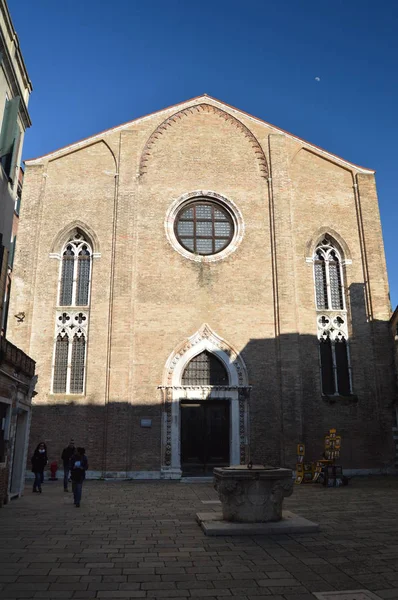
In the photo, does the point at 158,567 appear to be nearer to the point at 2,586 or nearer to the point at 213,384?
the point at 2,586

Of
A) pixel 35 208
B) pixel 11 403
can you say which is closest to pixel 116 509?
pixel 11 403

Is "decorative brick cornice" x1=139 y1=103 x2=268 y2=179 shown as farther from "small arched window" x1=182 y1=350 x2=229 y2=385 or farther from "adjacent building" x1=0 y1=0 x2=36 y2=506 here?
"adjacent building" x1=0 y1=0 x2=36 y2=506

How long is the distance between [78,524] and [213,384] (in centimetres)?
1005

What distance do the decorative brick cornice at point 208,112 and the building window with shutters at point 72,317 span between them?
417 cm

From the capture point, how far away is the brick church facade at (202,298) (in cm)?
1823

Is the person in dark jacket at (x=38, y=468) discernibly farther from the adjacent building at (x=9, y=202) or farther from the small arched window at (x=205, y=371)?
the small arched window at (x=205, y=371)

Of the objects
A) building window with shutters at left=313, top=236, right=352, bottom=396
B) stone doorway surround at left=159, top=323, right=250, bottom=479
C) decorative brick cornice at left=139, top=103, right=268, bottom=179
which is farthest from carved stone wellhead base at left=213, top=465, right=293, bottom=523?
decorative brick cornice at left=139, top=103, right=268, bottom=179

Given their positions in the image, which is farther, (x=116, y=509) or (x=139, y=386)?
(x=139, y=386)

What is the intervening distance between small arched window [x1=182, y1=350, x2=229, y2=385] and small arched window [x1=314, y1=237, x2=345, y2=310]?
462 centimetres

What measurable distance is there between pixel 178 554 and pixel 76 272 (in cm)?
1425

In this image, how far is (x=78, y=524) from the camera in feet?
30.8

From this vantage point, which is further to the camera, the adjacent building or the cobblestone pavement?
the adjacent building

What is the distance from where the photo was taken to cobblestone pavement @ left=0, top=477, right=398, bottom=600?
18.1 ft

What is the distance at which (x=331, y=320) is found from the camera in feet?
65.3
